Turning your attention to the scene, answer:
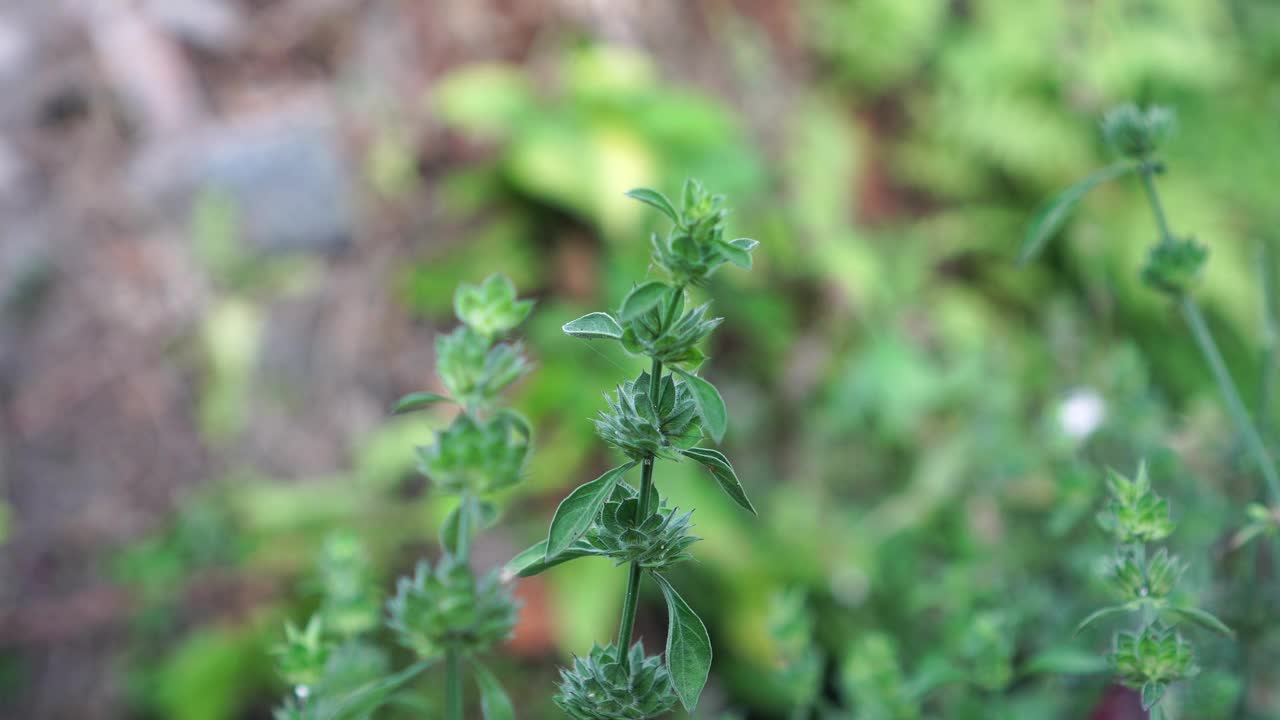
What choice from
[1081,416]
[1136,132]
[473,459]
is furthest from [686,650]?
[1081,416]

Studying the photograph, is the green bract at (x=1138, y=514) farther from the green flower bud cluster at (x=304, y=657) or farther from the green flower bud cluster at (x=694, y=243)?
the green flower bud cluster at (x=304, y=657)

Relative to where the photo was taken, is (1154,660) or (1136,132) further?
(1136,132)

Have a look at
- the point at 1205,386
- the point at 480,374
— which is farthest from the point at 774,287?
the point at 480,374

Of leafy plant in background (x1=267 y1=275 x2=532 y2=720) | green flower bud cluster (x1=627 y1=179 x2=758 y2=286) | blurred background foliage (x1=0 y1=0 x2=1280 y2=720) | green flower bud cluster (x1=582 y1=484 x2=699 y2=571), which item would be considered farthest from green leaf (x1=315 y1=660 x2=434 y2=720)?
blurred background foliage (x1=0 y1=0 x2=1280 y2=720)

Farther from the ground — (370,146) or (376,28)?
(376,28)

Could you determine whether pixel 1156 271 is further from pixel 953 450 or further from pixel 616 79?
pixel 616 79

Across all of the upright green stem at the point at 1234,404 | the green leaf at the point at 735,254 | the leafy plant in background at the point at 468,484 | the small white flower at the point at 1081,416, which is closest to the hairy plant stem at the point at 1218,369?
the upright green stem at the point at 1234,404

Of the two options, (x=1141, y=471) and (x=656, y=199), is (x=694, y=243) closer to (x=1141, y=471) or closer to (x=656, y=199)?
(x=656, y=199)
